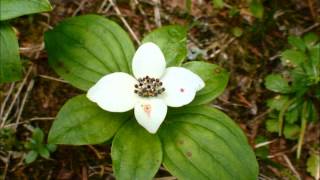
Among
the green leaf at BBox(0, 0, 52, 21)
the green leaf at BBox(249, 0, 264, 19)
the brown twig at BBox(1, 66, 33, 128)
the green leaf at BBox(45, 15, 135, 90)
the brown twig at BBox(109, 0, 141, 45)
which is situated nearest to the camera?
the green leaf at BBox(0, 0, 52, 21)

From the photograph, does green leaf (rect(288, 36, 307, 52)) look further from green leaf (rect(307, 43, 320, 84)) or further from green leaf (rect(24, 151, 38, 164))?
green leaf (rect(24, 151, 38, 164))

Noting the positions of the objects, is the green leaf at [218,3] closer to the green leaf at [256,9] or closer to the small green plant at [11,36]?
the green leaf at [256,9]

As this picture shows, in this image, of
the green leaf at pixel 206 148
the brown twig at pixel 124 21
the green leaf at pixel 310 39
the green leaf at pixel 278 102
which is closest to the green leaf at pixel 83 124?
the green leaf at pixel 206 148

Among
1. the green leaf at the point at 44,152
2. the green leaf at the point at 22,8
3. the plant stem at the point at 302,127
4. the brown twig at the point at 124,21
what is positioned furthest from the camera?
the brown twig at the point at 124,21

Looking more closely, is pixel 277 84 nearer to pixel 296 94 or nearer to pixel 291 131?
pixel 296 94

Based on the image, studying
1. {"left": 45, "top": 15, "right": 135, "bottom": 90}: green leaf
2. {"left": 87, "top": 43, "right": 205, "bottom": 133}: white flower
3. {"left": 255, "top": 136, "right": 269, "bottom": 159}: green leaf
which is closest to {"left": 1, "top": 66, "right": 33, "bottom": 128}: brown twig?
{"left": 45, "top": 15, "right": 135, "bottom": 90}: green leaf

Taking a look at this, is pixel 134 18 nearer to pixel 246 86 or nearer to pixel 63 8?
pixel 63 8

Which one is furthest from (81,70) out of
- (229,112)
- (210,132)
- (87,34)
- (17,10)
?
(229,112)
